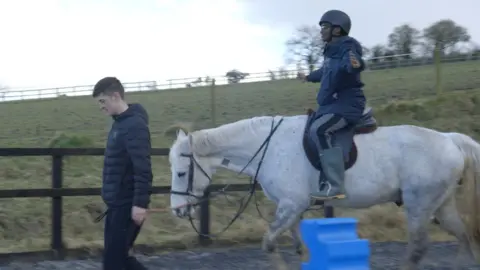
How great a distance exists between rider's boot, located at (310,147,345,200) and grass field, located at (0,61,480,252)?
3011mm

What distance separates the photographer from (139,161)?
15.7ft

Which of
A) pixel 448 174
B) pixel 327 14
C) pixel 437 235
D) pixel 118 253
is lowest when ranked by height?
pixel 437 235

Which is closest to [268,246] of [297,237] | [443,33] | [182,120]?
[297,237]

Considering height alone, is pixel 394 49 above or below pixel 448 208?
above

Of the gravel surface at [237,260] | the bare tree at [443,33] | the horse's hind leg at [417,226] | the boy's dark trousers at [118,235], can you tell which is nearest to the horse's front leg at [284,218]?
the gravel surface at [237,260]

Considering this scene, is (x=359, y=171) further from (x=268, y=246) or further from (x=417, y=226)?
(x=268, y=246)

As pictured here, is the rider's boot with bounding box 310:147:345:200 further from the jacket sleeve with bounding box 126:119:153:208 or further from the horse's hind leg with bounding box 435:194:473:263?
the jacket sleeve with bounding box 126:119:153:208

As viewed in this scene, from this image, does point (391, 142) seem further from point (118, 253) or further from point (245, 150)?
point (118, 253)

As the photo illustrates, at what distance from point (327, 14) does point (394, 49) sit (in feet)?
104

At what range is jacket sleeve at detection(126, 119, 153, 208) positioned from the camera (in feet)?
15.6

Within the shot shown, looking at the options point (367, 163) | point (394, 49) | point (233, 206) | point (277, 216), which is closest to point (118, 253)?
point (277, 216)

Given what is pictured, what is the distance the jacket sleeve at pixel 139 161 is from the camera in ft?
15.6

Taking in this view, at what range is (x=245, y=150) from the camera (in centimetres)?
657

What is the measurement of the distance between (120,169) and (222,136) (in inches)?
74.0
